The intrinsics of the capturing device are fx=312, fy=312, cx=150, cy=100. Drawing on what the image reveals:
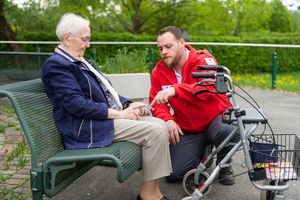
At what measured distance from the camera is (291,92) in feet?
27.9

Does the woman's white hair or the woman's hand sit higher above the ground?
the woman's white hair

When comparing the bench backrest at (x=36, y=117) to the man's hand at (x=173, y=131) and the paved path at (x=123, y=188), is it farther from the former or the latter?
the man's hand at (x=173, y=131)

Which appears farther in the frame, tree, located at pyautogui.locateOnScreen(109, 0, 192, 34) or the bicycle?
tree, located at pyautogui.locateOnScreen(109, 0, 192, 34)

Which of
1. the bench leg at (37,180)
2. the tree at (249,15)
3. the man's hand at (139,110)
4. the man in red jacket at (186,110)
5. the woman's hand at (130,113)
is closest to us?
the bench leg at (37,180)

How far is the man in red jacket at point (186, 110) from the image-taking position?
316 centimetres

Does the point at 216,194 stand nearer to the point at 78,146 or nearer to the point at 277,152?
the point at 277,152

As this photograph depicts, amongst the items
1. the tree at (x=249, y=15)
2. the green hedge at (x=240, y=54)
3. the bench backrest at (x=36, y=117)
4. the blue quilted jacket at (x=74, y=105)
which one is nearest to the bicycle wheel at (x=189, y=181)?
the blue quilted jacket at (x=74, y=105)

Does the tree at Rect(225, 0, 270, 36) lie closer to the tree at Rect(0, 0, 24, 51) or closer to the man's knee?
the tree at Rect(0, 0, 24, 51)

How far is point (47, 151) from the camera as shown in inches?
95.3

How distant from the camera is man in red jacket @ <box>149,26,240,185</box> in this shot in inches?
124

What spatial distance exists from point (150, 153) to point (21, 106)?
1.05 meters

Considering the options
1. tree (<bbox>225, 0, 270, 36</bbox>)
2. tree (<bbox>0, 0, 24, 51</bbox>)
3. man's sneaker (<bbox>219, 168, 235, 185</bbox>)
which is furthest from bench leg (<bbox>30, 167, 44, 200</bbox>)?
tree (<bbox>225, 0, 270, 36</bbox>)

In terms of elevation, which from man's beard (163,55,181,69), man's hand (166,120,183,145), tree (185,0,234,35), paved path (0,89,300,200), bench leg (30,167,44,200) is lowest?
paved path (0,89,300,200)

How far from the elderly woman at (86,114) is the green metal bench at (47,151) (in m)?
0.09
